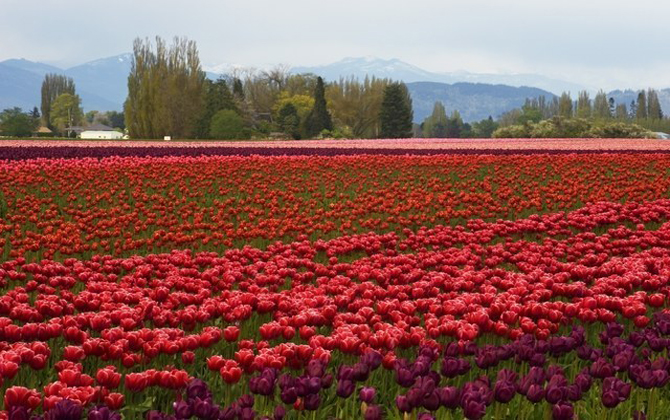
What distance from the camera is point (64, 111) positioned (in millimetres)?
138125

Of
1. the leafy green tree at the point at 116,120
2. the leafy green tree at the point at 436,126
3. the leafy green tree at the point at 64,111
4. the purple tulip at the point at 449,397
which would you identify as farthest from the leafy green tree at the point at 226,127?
→ the leafy green tree at the point at 116,120

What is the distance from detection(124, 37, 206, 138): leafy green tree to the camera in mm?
60938

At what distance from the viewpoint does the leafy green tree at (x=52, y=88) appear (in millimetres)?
140375

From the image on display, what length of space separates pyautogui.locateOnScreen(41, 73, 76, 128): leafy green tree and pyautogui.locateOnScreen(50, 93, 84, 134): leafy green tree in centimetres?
118

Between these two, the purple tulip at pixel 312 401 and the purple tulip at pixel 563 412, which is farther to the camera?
the purple tulip at pixel 312 401

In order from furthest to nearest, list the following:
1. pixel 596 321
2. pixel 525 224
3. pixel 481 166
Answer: pixel 481 166 < pixel 525 224 < pixel 596 321

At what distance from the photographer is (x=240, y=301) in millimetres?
5992

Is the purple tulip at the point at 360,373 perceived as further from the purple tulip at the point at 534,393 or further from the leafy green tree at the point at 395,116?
the leafy green tree at the point at 395,116

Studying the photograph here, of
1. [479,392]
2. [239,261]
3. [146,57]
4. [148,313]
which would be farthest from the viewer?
[146,57]

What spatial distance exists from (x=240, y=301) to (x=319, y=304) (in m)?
0.63

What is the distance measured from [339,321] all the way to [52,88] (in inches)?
6078

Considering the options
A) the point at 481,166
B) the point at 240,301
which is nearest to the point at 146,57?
the point at 481,166

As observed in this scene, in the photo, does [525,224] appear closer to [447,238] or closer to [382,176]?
[447,238]

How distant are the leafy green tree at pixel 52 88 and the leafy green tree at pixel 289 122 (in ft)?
255
